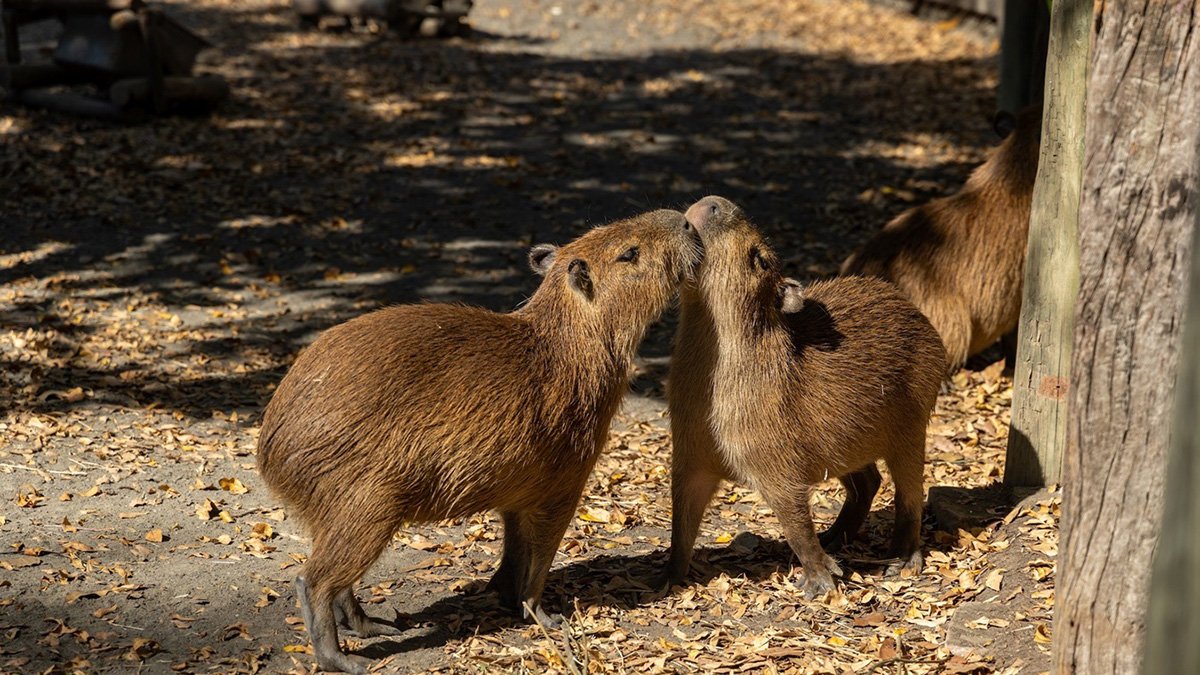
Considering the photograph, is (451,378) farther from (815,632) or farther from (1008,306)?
(1008,306)

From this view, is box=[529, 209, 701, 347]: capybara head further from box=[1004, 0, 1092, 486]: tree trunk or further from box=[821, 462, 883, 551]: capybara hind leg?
box=[1004, 0, 1092, 486]: tree trunk

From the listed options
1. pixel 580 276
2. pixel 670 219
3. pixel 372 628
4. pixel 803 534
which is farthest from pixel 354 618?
pixel 670 219

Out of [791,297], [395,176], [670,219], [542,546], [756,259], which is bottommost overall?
[542,546]

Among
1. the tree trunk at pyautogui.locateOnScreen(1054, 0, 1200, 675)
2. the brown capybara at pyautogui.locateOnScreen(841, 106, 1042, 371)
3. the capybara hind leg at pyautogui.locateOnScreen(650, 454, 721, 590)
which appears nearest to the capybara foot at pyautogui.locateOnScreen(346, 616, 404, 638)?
the capybara hind leg at pyautogui.locateOnScreen(650, 454, 721, 590)

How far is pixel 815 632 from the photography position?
465 centimetres

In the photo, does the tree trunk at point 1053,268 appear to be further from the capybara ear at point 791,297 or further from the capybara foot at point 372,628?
the capybara foot at point 372,628

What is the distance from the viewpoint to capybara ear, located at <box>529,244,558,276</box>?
16.0 feet

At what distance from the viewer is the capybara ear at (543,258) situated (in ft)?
16.0

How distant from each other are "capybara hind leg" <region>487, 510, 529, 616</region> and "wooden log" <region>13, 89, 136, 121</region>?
295 inches

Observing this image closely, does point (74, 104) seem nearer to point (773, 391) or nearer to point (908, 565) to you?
point (773, 391)

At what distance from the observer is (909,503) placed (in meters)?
5.19

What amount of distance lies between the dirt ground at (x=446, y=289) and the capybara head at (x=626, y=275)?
1.08 meters

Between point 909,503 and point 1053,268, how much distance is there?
1197 millimetres

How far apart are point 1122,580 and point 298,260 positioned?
6.51 meters
